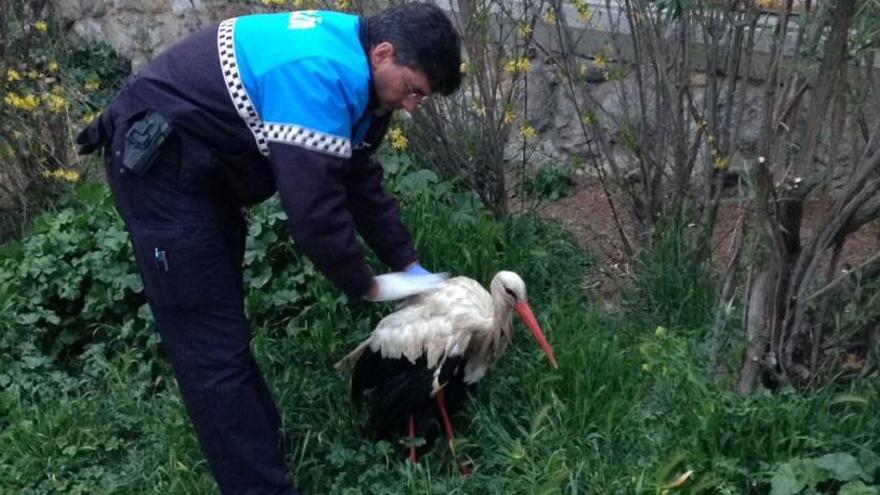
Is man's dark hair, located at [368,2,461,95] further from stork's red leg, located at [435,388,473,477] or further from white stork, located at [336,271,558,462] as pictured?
stork's red leg, located at [435,388,473,477]

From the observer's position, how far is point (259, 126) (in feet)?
12.9

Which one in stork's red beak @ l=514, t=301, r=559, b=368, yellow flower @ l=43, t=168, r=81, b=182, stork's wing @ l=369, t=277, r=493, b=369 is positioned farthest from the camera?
yellow flower @ l=43, t=168, r=81, b=182

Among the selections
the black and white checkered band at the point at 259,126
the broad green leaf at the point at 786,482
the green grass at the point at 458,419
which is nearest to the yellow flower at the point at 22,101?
the green grass at the point at 458,419

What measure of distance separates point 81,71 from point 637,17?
15.1 feet

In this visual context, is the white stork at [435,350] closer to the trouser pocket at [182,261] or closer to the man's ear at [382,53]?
the trouser pocket at [182,261]

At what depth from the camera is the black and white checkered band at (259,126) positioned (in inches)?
148

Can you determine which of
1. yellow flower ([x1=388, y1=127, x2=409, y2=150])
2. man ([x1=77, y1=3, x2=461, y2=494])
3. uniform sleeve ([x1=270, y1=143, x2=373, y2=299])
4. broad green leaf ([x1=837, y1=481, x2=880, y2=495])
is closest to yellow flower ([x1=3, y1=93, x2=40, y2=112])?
yellow flower ([x1=388, y1=127, x2=409, y2=150])

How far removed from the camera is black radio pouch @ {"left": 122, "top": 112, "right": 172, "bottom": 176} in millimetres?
3967

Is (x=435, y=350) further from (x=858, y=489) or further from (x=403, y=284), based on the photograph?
(x=858, y=489)

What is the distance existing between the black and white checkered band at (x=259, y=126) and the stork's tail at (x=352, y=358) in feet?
3.47

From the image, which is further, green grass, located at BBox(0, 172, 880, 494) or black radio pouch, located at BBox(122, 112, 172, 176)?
green grass, located at BBox(0, 172, 880, 494)

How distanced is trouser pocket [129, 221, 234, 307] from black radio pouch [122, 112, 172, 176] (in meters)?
0.21

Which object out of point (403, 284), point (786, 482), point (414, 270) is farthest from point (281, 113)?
point (786, 482)

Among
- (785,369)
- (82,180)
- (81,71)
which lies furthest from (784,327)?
(81,71)
